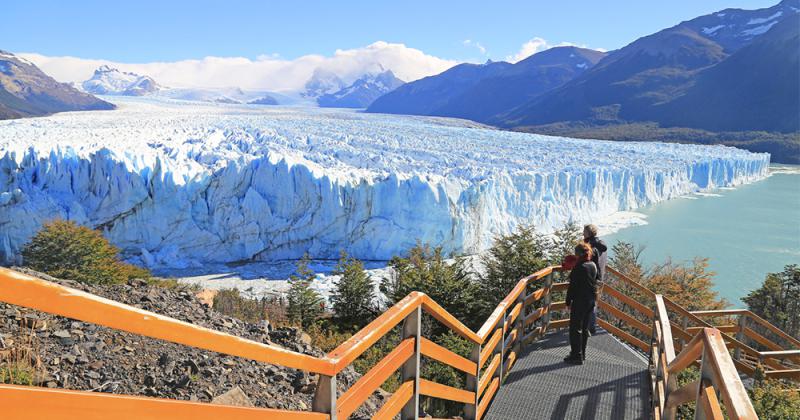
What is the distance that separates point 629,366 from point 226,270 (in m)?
14.7

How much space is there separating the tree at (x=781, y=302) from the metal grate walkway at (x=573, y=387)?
10.4 m

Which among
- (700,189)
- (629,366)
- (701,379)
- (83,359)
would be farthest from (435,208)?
(700,189)

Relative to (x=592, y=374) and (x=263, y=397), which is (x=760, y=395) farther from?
(x=263, y=397)

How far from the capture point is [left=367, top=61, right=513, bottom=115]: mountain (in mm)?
145625

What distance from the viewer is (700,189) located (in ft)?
108

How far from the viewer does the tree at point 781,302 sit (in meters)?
12.5

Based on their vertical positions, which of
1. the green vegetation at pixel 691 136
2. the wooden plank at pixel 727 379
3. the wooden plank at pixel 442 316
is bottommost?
the wooden plank at pixel 442 316

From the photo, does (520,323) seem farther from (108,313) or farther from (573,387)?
(108,313)

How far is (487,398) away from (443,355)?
123cm

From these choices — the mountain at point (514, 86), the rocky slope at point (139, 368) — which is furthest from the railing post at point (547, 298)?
the mountain at point (514, 86)

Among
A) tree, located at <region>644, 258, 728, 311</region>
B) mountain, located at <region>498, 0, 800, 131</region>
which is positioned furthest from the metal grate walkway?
mountain, located at <region>498, 0, 800, 131</region>

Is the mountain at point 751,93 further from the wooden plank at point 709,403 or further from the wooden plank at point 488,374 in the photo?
the wooden plank at point 709,403

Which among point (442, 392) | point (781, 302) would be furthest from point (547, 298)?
point (781, 302)

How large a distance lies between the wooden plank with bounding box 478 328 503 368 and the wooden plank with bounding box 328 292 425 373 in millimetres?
1238
